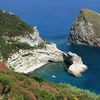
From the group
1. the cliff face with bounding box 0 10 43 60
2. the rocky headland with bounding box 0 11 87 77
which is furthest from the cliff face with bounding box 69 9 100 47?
the cliff face with bounding box 0 10 43 60

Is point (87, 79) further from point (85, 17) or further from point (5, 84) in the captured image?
point (5, 84)

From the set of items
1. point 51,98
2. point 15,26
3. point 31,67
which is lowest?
point 31,67

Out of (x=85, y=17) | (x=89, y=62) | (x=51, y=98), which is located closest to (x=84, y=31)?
(x=85, y=17)

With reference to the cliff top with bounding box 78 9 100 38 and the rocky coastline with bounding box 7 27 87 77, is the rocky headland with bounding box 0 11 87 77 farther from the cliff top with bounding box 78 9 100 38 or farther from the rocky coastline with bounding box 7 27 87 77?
the cliff top with bounding box 78 9 100 38

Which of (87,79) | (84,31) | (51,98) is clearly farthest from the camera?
(84,31)

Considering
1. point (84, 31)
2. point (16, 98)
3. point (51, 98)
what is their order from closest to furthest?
point (16, 98), point (51, 98), point (84, 31)

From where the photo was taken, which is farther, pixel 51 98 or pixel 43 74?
pixel 43 74
